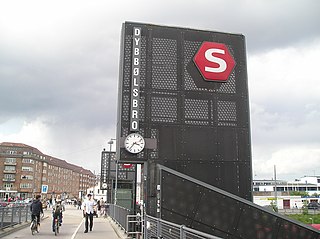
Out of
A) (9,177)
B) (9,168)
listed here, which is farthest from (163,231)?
(9,168)

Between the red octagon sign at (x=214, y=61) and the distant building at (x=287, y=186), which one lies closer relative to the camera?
the red octagon sign at (x=214, y=61)

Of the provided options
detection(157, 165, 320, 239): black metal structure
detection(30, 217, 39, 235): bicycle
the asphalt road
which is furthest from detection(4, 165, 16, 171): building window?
detection(157, 165, 320, 239): black metal structure

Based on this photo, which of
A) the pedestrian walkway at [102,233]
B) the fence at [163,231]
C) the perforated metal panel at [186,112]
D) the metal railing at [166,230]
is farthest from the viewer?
the pedestrian walkway at [102,233]

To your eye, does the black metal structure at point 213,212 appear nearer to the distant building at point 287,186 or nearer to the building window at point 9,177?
the building window at point 9,177

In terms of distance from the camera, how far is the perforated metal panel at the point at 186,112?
13.3 meters

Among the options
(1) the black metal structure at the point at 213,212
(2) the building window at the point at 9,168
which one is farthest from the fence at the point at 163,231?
(2) the building window at the point at 9,168

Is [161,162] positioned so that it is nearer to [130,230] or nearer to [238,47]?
[130,230]

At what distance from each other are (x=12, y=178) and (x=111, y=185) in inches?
3884

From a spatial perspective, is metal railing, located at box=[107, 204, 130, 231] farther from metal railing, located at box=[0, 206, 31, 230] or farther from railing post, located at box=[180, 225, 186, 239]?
railing post, located at box=[180, 225, 186, 239]

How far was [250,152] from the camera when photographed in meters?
14.0

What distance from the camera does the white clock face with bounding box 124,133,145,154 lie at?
1283 cm

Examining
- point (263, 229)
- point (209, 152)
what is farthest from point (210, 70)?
point (263, 229)

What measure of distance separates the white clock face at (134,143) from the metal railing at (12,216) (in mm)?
Result: 6841

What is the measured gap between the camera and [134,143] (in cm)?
1290
